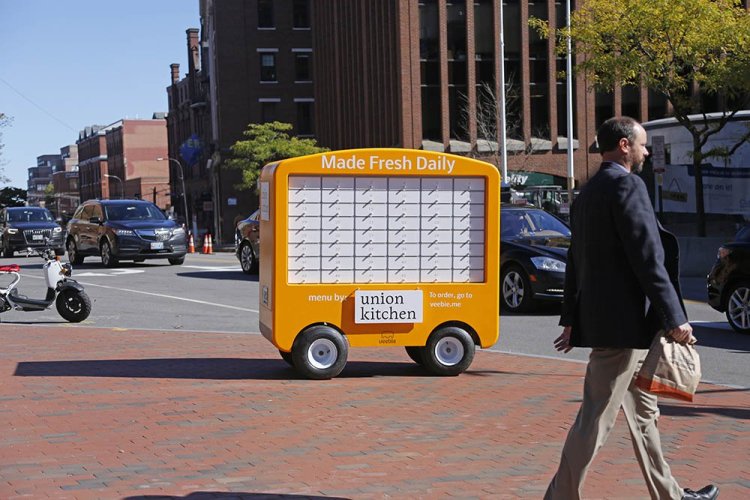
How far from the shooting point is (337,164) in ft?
32.1

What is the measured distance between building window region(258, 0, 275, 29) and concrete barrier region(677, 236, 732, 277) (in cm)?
5359

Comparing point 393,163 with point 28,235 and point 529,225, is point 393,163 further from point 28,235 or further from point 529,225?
point 28,235

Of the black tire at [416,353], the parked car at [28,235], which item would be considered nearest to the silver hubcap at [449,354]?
the black tire at [416,353]

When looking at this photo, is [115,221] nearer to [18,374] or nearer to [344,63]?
[18,374]

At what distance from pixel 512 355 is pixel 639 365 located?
21.9 feet

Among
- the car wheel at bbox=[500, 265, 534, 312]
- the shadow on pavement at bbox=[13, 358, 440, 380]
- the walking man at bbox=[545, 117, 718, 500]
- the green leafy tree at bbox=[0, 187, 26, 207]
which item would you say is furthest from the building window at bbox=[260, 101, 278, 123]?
the walking man at bbox=[545, 117, 718, 500]

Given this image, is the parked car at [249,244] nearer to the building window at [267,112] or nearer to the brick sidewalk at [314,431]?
the brick sidewalk at [314,431]

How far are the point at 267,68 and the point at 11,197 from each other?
26.5 m

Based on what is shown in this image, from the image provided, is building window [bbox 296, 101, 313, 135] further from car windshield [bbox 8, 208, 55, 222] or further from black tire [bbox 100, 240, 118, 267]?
black tire [bbox 100, 240, 118, 267]

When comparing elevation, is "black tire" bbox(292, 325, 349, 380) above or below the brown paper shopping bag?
below

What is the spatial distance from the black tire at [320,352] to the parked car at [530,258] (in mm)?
6501

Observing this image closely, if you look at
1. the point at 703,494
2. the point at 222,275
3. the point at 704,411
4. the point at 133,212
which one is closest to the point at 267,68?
the point at 133,212

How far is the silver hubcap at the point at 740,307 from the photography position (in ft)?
45.1

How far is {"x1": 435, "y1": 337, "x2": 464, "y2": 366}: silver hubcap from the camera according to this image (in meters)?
10.2
